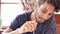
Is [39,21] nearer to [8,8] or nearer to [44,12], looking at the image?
[44,12]

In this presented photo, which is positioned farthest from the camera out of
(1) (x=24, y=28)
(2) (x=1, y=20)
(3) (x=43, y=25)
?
(2) (x=1, y=20)

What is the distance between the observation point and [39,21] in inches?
34.6

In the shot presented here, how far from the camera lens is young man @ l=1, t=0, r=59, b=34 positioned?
0.80 m

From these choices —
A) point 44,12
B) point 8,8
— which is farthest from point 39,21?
point 8,8

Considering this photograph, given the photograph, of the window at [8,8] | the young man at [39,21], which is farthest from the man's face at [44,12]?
the window at [8,8]

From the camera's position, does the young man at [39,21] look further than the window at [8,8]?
No

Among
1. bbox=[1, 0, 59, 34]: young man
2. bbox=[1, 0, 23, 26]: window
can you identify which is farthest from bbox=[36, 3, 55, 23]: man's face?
bbox=[1, 0, 23, 26]: window

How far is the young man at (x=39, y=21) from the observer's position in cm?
80

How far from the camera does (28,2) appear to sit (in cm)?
102

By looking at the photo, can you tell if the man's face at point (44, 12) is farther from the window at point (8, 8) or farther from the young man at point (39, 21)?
the window at point (8, 8)

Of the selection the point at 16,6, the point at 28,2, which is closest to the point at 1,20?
the point at 16,6

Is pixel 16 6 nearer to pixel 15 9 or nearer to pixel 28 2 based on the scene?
pixel 15 9

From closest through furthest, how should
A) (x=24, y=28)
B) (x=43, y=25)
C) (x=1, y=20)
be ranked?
(x=24, y=28) < (x=43, y=25) < (x=1, y=20)

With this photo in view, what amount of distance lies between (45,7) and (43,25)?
17cm
